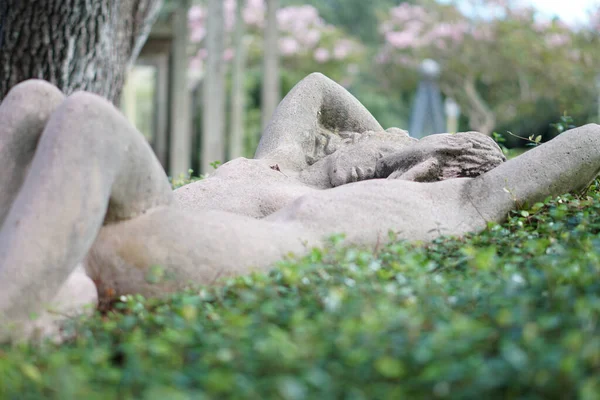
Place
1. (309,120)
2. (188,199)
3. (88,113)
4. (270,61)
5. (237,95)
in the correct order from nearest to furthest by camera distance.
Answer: (88,113) → (188,199) → (309,120) → (270,61) → (237,95)

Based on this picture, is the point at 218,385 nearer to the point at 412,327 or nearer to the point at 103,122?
the point at 412,327

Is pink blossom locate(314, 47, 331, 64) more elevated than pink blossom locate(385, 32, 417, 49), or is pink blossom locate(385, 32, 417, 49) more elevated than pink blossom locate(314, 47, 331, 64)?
pink blossom locate(385, 32, 417, 49)

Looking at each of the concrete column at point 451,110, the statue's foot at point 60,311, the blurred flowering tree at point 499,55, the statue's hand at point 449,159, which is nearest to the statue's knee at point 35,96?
the statue's foot at point 60,311

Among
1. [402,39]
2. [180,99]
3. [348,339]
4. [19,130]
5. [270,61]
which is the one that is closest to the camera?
[348,339]

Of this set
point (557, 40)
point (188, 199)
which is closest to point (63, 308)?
point (188, 199)

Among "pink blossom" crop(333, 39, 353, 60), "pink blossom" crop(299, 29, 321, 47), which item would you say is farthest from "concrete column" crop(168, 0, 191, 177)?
"pink blossom" crop(333, 39, 353, 60)

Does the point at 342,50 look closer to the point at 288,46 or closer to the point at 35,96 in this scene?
the point at 288,46

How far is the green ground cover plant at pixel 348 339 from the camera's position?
75.3 inches

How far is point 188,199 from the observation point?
12.8 feet

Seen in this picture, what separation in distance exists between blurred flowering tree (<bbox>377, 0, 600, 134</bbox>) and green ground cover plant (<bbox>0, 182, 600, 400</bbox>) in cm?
1460

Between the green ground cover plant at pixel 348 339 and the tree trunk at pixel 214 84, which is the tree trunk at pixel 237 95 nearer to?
the tree trunk at pixel 214 84

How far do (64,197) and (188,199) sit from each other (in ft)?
3.80

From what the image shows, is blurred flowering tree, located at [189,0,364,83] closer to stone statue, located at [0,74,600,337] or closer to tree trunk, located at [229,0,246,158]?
tree trunk, located at [229,0,246,158]

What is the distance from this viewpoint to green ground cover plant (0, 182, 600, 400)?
6.28 ft
